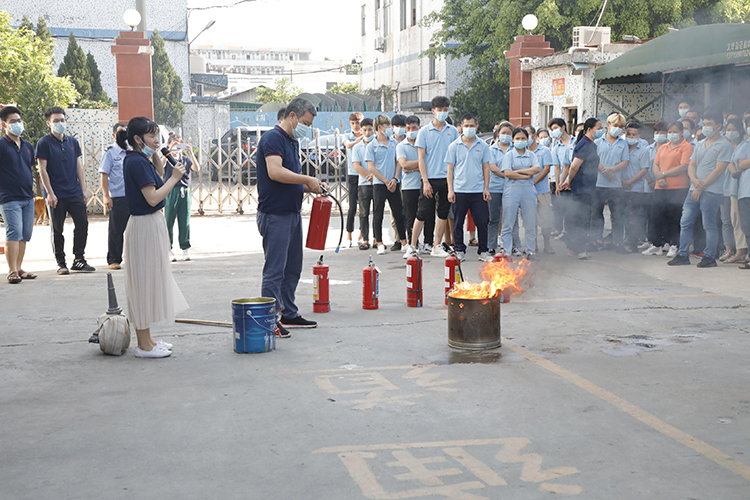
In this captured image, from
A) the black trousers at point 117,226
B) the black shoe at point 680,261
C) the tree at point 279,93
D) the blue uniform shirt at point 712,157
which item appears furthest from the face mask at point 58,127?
the tree at point 279,93

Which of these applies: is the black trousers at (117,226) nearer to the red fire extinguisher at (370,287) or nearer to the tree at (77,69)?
the red fire extinguisher at (370,287)

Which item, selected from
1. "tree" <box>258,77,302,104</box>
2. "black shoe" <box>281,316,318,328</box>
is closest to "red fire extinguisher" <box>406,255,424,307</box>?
"black shoe" <box>281,316,318,328</box>

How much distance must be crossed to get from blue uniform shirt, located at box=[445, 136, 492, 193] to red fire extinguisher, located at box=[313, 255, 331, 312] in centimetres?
335

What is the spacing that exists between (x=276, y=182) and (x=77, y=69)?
92.3 feet

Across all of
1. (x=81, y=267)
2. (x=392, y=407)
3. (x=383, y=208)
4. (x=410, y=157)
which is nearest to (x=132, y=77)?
(x=81, y=267)

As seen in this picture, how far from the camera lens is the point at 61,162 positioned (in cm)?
968

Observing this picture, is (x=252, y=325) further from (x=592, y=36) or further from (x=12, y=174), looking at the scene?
(x=592, y=36)

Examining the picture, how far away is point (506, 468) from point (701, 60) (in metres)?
12.4

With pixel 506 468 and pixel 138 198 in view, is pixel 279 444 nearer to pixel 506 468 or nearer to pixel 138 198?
pixel 506 468

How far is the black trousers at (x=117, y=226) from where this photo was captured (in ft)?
32.9

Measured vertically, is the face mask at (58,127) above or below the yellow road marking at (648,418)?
above

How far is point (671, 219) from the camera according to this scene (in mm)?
11289

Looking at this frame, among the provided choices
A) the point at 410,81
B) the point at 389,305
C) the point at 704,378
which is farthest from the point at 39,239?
the point at 410,81

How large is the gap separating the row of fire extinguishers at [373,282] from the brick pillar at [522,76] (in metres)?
13.8
